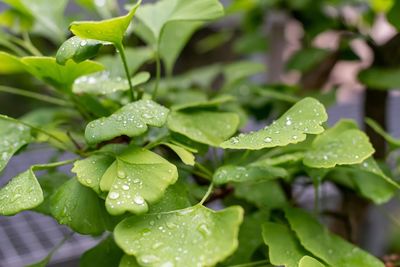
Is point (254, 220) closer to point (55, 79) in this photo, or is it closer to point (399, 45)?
point (55, 79)

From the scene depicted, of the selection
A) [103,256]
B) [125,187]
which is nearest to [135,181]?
[125,187]

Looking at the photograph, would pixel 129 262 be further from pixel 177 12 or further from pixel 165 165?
pixel 177 12

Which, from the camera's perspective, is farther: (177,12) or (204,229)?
(177,12)

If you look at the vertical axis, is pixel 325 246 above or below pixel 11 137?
below

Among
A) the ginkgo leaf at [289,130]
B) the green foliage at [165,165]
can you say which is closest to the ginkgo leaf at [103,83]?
the green foliage at [165,165]

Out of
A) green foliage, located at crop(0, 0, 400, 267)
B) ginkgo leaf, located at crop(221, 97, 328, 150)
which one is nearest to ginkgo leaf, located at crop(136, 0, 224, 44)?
green foliage, located at crop(0, 0, 400, 267)

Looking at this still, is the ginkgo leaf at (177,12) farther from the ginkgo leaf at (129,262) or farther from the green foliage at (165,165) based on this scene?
the ginkgo leaf at (129,262)

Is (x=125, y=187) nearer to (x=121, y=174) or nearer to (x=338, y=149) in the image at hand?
(x=121, y=174)
